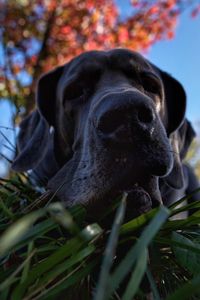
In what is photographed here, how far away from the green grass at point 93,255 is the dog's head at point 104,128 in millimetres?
183

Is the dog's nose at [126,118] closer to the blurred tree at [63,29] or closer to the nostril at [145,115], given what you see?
the nostril at [145,115]

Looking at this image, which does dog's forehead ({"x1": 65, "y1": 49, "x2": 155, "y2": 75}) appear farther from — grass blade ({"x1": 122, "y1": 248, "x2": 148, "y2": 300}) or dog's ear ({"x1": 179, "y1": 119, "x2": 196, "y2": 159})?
grass blade ({"x1": 122, "y1": 248, "x2": 148, "y2": 300})

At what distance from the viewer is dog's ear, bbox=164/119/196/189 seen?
2.36 metres

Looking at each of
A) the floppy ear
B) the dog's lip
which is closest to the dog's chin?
the dog's lip

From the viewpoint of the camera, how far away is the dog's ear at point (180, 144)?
7.73ft

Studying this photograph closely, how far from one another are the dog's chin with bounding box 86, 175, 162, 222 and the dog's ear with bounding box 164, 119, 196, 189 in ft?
2.94

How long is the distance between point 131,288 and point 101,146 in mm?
812

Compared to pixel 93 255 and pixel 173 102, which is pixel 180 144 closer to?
pixel 173 102

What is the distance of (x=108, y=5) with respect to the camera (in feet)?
32.2

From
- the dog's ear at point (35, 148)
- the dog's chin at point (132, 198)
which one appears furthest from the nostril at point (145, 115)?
the dog's ear at point (35, 148)

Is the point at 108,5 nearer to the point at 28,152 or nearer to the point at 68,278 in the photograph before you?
the point at 28,152

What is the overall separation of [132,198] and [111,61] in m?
1.39

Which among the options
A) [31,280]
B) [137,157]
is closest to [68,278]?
[31,280]

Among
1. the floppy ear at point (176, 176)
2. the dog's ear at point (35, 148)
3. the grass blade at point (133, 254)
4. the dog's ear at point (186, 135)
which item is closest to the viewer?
the grass blade at point (133, 254)
